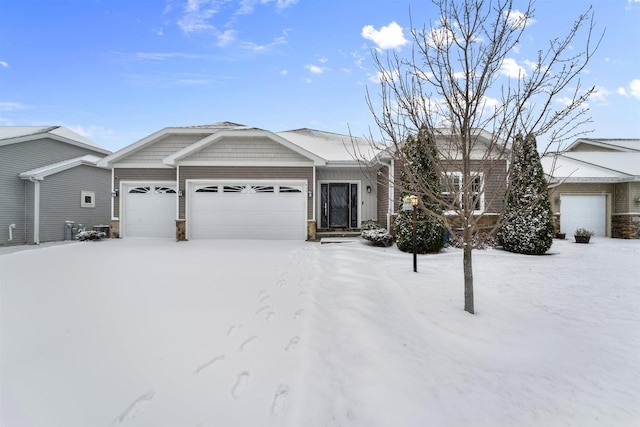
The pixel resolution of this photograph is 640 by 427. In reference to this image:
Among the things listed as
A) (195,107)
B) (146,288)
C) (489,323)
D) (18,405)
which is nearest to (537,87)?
(489,323)

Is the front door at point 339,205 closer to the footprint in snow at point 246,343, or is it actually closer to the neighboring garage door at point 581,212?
the neighboring garage door at point 581,212

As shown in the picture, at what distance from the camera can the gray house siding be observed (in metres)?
12.6

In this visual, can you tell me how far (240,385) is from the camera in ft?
7.88

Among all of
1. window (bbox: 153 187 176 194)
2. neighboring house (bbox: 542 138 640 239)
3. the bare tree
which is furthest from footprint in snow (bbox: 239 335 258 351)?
neighboring house (bbox: 542 138 640 239)

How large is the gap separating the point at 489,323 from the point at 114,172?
544 inches

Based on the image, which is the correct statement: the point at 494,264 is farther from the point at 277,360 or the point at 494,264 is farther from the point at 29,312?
the point at 29,312

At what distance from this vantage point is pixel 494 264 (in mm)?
7590

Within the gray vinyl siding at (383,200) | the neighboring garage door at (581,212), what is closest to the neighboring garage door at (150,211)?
the gray vinyl siding at (383,200)

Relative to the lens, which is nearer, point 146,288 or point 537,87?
point 537,87

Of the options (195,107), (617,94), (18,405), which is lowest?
(18,405)

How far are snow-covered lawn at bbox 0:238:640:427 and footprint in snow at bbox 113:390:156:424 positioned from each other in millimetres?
12

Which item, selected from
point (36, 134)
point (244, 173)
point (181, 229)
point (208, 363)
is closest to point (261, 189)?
point (244, 173)

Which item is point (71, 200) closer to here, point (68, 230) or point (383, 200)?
point (68, 230)

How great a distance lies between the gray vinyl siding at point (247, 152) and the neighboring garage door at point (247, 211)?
0.95m
